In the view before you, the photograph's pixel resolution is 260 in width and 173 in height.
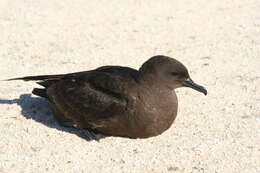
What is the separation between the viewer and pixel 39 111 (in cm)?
667

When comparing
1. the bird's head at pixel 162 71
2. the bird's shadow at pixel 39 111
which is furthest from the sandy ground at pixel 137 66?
the bird's head at pixel 162 71

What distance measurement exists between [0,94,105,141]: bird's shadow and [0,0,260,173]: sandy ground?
1cm

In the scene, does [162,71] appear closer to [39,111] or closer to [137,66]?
[39,111]

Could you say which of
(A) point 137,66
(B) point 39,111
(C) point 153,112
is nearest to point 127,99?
(C) point 153,112

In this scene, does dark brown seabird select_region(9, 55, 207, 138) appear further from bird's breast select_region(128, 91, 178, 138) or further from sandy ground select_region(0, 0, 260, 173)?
sandy ground select_region(0, 0, 260, 173)

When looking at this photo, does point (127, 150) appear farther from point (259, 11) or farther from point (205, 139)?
point (259, 11)

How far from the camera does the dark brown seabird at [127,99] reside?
577cm

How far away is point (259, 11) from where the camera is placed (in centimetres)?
1036

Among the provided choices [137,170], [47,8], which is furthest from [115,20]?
[137,170]

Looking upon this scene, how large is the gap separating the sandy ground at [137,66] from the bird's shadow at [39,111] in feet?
0.04

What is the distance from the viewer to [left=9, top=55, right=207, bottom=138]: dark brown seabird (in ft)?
18.9

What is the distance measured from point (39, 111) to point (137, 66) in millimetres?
2014

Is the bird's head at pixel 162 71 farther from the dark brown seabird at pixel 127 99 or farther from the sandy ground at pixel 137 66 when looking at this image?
the sandy ground at pixel 137 66

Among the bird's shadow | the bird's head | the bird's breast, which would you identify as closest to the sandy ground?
the bird's shadow
